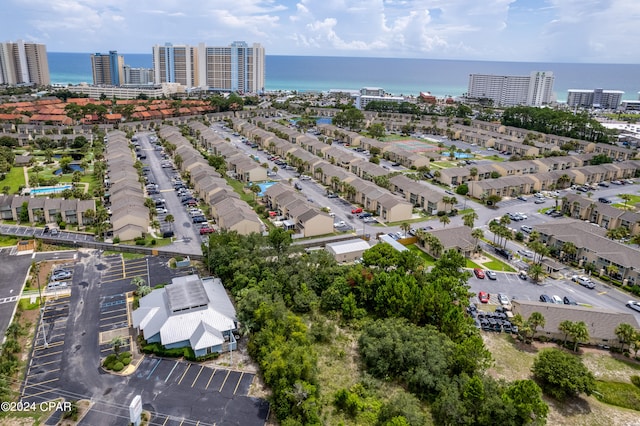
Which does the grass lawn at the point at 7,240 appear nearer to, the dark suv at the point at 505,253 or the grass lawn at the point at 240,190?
the grass lawn at the point at 240,190

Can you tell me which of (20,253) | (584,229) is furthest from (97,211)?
(584,229)

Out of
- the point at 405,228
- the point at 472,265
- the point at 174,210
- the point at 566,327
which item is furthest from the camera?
the point at 174,210

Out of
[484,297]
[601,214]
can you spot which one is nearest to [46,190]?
[484,297]

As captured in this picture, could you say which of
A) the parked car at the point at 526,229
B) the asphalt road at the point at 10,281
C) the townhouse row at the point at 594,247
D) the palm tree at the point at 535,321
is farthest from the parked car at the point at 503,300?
the asphalt road at the point at 10,281

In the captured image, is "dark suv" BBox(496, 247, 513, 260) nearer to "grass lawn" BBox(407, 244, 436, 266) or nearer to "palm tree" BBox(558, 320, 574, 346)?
"grass lawn" BBox(407, 244, 436, 266)

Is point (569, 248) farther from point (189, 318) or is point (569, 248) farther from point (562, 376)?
point (189, 318)

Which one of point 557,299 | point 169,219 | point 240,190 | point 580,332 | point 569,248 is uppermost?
point 569,248

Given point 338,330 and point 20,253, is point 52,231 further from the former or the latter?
point 338,330
